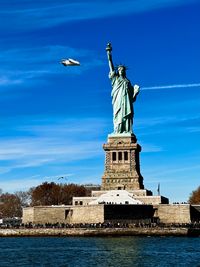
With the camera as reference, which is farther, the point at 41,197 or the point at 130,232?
the point at 41,197

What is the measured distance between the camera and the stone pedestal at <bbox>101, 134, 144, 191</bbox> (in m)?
75.9

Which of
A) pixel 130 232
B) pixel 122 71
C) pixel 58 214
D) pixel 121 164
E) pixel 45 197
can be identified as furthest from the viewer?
pixel 45 197

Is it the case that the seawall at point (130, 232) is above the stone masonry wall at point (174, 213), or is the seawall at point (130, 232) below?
below

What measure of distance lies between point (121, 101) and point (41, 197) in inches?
1242

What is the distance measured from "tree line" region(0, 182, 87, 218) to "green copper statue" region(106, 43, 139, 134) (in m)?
28.0

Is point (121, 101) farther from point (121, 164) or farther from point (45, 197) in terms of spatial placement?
point (45, 197)

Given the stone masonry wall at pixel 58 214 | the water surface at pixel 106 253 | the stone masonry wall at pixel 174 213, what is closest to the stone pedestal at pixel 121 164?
the stone masonry wall at pixel 174 213

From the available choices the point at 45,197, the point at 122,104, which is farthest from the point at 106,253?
the point at 45,197

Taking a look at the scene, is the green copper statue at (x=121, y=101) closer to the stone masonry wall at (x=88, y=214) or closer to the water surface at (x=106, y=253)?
the stone masonry wall at (x=88, y=214)

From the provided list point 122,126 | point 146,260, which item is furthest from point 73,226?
point 146,260

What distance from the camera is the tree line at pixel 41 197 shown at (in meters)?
104

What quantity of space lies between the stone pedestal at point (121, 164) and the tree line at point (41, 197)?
27.6 metres

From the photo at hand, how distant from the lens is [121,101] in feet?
260

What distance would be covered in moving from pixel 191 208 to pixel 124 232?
1298 cm
